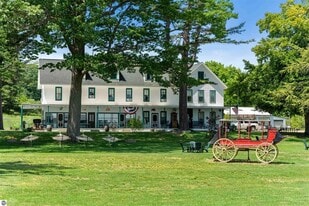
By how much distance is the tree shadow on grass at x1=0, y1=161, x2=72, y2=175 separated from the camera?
16438 mm

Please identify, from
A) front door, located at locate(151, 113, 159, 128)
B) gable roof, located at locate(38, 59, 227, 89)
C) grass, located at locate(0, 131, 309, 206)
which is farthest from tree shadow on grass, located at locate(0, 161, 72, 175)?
front door, located at locate(151, 113, 159, 128)

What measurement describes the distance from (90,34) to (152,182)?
14771 mm

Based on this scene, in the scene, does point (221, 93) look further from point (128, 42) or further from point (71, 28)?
point (71, 28)

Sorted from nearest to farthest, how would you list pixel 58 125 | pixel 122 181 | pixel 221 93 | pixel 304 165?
1. pixel 122 181
2. pixel 304 165
3. pixel 58 125
4. pixel 221 93

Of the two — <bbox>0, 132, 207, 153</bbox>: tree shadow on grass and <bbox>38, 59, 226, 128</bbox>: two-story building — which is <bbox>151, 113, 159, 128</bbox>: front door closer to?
<bbox>38, 59, 226, 128</bbox>: two-story building

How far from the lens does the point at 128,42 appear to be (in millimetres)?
32062

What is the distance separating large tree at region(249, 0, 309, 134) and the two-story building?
15399mm

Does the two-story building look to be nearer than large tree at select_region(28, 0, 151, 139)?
No

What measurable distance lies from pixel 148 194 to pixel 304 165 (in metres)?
9.79

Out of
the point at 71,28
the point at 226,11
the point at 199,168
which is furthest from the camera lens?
the point at 226,11

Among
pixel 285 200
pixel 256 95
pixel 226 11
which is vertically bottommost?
pixel 285 200

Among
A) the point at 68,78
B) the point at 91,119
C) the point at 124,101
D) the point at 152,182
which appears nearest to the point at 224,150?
the point at 152,182

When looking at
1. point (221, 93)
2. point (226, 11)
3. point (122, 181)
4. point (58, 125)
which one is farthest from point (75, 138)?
point (221, 93)

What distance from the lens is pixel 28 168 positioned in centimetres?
1780
